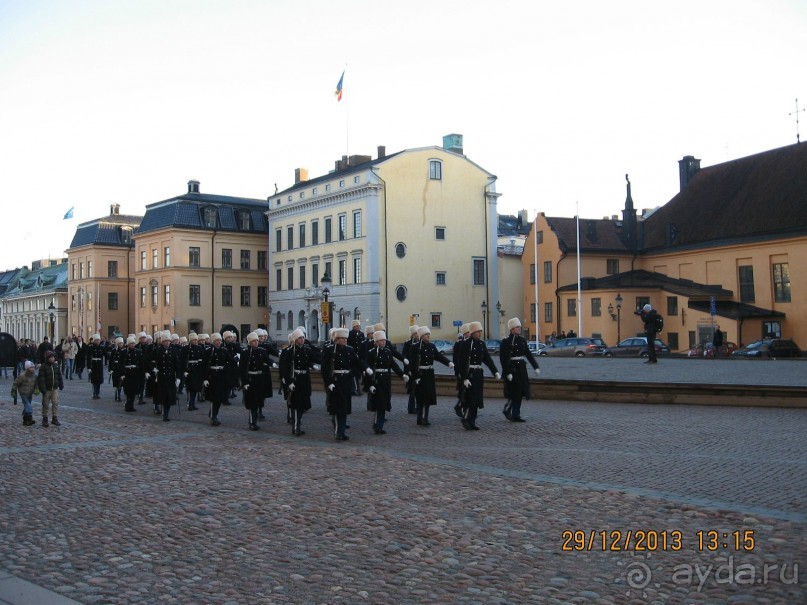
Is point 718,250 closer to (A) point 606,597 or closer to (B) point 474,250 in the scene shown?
(B) point 474,250

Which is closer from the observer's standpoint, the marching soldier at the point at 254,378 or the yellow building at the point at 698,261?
the marching soldier at the point at 254,378

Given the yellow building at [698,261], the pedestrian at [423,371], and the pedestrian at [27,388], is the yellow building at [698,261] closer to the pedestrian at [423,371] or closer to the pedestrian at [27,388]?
the pedestrian at [423,371]

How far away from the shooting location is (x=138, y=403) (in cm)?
2538

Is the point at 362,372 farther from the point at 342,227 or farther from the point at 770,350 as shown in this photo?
the point at 342,227

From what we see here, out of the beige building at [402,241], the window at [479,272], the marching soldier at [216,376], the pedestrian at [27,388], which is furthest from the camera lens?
the window at [479,272]

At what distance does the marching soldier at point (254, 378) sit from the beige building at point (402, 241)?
1736 inches

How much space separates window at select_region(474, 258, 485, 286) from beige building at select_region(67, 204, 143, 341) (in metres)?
39.1

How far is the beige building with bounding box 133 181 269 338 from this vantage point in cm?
7594

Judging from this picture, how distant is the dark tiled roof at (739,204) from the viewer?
56.3m

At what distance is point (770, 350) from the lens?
42656 millimetres

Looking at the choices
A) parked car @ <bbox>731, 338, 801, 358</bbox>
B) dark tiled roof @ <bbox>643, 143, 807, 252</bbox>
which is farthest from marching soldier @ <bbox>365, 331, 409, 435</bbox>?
dark tiled roof @ <bbox>643, 143, 807, 252</bbox>

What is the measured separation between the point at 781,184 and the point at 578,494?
5545 centimetres

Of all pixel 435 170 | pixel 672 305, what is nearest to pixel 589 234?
pixel 672 305

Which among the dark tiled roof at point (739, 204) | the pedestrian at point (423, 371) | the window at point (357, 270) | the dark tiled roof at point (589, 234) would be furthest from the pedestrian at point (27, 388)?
the dark tiled roof at point (589, 234)
